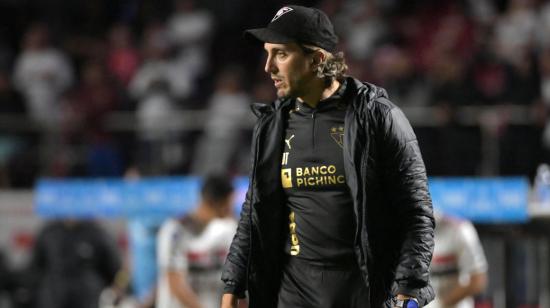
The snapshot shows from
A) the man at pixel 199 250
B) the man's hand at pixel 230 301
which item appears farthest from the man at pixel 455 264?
the man's hand at pixel 230 301

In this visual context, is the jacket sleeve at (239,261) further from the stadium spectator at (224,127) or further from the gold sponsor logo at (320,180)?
the stadium spectator at (224,127)

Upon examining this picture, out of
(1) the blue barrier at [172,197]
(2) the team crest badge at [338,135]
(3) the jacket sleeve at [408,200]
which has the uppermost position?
(2) the team crest badge at [338,135]

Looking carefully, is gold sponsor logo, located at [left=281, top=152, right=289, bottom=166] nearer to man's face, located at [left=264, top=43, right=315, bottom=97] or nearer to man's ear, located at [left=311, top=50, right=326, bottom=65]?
man's face, located at [left=264, top=43, right=315, bottom=97]

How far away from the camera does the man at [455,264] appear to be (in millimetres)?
8008

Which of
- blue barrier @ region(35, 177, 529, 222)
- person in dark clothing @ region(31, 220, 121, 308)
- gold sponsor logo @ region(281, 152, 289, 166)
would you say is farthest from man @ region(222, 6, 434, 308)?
person in dark clothing @ region(31, 220, 121, 308)

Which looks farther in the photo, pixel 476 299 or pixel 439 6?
pixel 439 6

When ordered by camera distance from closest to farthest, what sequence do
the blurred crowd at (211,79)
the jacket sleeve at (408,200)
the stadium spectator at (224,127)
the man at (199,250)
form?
1. the jacket sleeve at (408,200)
2. the man at (199,250)
3. the blurred crowd at (211,79)
4. the stadium spectator at (224,127)

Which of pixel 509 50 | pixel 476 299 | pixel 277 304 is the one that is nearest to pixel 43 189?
pixel 476 299

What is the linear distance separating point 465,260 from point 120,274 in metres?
3.79

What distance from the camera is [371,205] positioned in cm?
459

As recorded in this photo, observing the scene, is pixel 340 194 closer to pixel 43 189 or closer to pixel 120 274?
pixel 120 274

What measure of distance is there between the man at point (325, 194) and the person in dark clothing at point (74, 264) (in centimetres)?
634

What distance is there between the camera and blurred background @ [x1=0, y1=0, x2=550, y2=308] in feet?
36.6

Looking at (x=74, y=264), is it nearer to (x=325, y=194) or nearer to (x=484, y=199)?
(x=484, y=199)
